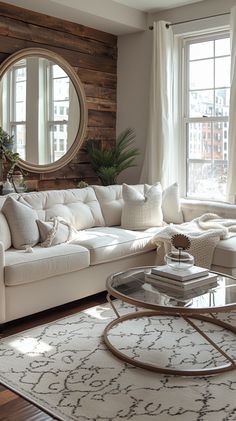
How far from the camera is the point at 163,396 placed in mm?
2260

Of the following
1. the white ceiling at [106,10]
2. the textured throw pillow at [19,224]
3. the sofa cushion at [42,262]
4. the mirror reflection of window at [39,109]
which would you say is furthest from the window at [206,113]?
the textured throw pillow at [19,224]

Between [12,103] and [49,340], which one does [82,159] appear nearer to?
[12,103]

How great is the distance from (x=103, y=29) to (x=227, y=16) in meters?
1.34

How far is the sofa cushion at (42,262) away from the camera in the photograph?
9.98 feet

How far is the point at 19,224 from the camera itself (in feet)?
11.5

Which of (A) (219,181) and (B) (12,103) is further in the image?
(A) (219,181)

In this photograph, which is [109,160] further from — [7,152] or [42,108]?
[7,152]

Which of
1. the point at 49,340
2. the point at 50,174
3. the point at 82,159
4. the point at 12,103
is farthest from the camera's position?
the point at 82,159

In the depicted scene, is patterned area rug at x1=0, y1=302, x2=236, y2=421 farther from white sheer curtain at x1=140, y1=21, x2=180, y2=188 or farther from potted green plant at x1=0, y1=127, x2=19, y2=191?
white sheer curtain at x1=140, y1=21, x2=180, y2=188

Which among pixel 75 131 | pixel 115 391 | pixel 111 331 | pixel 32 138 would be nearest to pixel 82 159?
pixel 75 131

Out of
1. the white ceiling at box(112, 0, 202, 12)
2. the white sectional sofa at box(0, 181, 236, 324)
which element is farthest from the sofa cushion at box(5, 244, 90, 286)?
the white ceiling at box(112, 0, 202, 12)

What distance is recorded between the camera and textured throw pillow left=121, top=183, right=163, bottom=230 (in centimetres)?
431

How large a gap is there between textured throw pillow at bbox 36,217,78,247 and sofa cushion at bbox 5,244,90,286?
0.08 metres

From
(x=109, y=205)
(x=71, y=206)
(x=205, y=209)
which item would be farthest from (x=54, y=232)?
(x=205, y=209)
